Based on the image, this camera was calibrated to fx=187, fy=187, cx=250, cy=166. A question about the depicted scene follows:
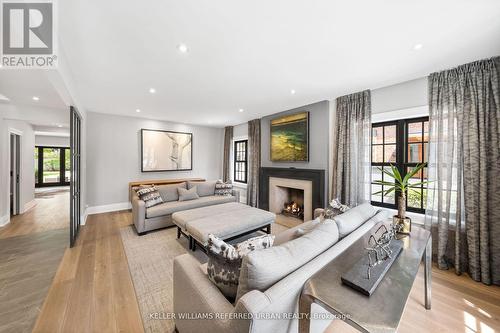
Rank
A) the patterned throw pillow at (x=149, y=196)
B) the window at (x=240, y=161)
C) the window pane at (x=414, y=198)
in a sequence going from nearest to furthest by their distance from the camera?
the window pane at (x=414, y=198) < the patterned throw pillow at (x=149, y=196) < the window at (x=240, y=161)

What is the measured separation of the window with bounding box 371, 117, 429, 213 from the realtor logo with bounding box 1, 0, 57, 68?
167 inches

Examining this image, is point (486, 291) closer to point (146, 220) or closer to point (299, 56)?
point (299, 56)

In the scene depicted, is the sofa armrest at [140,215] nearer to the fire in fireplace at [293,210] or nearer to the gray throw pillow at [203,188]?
the gray throw pillow at [203,188]

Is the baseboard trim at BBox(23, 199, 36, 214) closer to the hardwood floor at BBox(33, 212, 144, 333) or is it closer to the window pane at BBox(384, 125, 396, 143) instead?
the hardwood floor at BBox(33, 212, 144, 333)

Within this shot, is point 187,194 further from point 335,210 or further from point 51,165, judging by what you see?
point 51,165

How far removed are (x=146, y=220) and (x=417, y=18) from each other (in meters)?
4.36

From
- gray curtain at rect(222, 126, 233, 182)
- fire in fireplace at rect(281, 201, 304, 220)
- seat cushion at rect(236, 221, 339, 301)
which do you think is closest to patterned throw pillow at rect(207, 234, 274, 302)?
seat cushion at rect(236, 221, 339, 301)

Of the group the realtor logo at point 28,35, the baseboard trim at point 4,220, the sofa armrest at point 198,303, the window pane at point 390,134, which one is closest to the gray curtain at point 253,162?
the window pane at point 390,134

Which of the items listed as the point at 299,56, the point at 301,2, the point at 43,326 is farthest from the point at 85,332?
the point at 299,56

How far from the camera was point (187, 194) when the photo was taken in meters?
4.22

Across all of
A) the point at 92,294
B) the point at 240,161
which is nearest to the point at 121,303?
the point at 92,294

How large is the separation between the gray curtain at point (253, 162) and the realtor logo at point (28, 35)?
3933 millimetres

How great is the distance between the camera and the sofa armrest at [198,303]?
3.13ft

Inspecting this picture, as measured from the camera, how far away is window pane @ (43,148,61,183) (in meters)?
8.32
